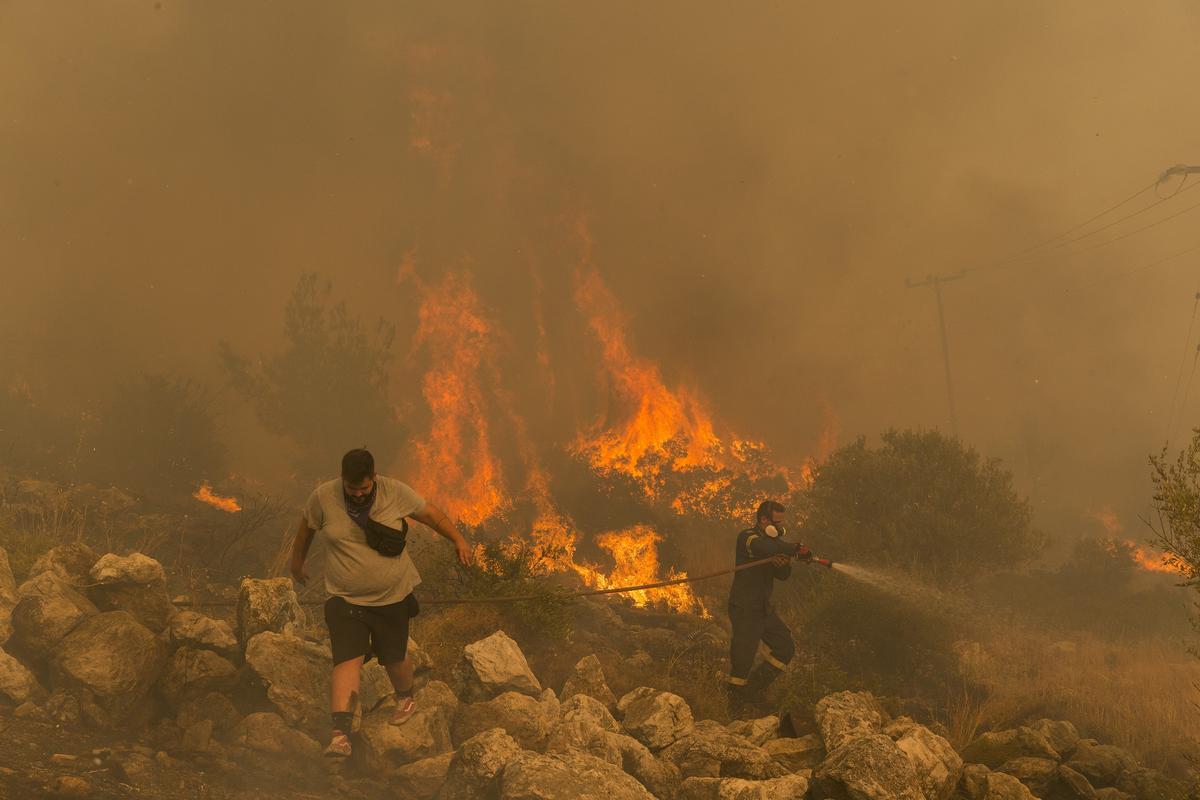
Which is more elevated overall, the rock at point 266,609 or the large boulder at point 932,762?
the rock at point 266,609

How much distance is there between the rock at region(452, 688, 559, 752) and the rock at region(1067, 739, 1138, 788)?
440cm

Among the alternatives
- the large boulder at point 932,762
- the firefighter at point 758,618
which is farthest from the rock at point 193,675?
the firefighter at point 758,618

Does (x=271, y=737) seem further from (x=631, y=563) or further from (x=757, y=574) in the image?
(x=631, y=563)

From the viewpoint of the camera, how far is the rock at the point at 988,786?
5.19 metres

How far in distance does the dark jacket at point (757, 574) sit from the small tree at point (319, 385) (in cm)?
1969

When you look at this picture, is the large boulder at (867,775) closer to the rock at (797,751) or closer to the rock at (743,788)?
the rock at (743,788)

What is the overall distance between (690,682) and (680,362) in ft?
82.9

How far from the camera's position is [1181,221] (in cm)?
7556

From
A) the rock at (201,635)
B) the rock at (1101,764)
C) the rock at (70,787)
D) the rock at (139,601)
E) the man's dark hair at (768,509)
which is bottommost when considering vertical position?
the rock at (1101,764)

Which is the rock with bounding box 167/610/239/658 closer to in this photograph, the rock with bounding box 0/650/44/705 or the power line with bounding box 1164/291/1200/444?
the rock with bounding box 0/650/44/705

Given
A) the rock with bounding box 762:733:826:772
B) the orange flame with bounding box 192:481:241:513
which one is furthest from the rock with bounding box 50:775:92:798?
the orange flame with bounding box 192:481:241:513

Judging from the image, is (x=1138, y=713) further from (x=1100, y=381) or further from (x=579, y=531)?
(x=1100, y=381)

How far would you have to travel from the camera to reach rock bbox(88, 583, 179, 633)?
605 centimetres

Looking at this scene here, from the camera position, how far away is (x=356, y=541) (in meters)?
4.96
